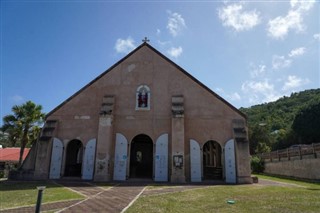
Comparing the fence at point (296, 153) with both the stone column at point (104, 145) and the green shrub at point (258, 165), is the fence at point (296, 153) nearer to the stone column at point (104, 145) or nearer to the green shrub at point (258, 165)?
the green shrub at point (258, 165)

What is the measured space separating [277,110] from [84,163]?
85.1 m

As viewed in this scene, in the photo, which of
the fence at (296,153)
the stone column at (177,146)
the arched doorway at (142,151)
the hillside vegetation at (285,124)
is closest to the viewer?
the stone column at (177,146)

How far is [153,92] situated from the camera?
73.4 ft

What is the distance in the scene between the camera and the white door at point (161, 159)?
20.1m

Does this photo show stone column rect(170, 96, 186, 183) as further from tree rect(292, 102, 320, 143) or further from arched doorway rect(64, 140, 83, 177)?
tree rect(292, 102, 320, 143)

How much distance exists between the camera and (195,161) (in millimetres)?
20250

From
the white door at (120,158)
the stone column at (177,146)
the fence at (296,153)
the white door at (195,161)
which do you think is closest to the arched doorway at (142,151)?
the white door at (120,158)

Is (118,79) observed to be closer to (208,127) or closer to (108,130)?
(108,130)

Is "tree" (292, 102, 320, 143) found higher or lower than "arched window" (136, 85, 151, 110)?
higher

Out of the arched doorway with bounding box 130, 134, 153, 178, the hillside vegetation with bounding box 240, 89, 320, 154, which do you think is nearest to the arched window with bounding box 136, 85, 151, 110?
the arched doorway with bounding box 130, 134, 153, 178

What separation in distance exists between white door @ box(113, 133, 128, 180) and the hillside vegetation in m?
29.9

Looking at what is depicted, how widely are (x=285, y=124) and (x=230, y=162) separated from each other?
68.8m

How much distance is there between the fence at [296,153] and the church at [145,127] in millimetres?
8335

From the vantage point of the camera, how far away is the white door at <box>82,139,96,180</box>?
806 inches
